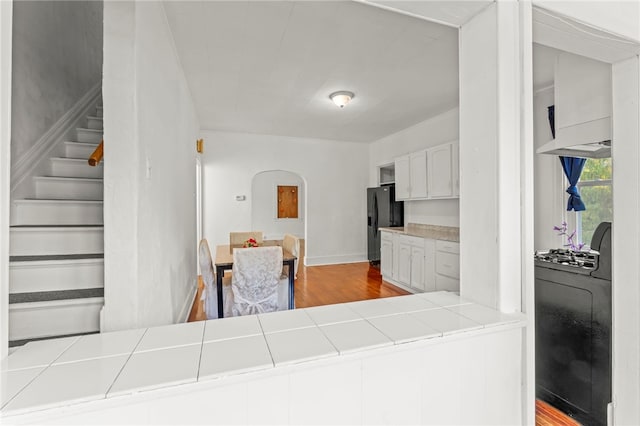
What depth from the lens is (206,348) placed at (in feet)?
2.43

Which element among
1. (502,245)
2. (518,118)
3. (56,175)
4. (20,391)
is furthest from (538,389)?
(56,175)

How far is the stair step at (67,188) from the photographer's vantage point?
2.02 metres

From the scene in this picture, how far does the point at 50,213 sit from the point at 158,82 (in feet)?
3.48

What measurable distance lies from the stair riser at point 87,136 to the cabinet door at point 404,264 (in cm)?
375

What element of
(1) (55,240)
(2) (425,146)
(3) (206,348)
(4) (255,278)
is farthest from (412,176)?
(3) (206,348)

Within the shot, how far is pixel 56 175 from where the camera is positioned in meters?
2.21

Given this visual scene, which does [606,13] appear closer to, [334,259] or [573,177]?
[573,177]

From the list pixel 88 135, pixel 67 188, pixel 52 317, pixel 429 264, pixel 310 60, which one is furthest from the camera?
pixel 429 264

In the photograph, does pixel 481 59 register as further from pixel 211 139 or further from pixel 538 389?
pixel 211 139

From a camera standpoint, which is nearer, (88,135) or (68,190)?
(68,190)

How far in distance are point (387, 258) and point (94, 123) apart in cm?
402

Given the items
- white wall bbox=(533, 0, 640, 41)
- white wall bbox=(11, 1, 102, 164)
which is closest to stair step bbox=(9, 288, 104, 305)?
white wall bbox=(11, 1, 102, 164)

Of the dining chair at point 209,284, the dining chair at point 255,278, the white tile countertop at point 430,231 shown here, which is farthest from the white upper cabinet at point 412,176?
the dining chair at point 209,284

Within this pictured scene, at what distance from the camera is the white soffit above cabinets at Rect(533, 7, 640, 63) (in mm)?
1093
